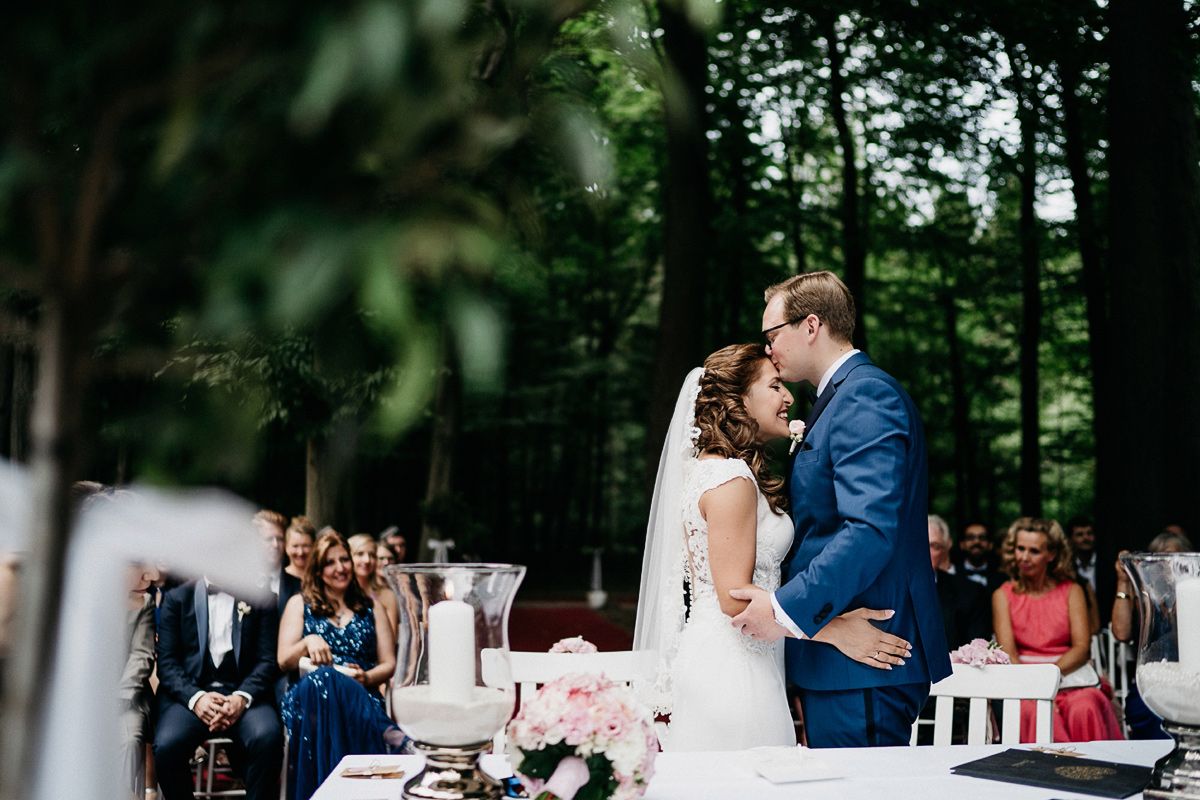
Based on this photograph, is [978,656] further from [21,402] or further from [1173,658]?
[21,402]

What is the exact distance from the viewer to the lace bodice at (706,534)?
3.58m

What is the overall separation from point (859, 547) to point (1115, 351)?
7.34 m

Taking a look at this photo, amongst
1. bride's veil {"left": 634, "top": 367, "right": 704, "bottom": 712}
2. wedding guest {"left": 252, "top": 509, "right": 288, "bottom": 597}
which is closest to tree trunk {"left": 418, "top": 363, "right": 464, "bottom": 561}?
wedding guest {"left": 252, "top": 509, "right": 288, "bottom": 597}

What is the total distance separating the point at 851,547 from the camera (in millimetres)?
3170

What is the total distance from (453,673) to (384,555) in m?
6.10

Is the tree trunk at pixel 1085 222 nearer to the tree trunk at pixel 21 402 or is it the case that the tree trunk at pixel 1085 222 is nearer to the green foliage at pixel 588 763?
the tree trunk at pixel 21 402

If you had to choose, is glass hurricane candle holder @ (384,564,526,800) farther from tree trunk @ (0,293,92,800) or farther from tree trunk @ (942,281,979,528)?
tree trunk @ (942,281,979,528)

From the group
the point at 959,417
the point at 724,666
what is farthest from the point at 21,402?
the point at 959,417

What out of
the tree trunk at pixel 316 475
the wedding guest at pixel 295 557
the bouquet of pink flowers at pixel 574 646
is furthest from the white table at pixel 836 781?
Result: the tree trunk at pixel 316 475

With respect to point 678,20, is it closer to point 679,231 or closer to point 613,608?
point 679,231

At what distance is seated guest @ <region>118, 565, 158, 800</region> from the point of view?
5.64m

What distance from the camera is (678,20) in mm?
9211

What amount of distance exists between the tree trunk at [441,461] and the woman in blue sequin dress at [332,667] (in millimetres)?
7175

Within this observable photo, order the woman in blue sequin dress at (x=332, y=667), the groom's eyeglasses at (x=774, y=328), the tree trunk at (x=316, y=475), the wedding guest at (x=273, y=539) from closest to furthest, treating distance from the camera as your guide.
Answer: the groom's eyeglasses at (x=774, y=328), the woman in blue sequin dress at (x=332, y=667), the wedding guest at (x=273, y=539), the tree trunk at (x=316, y=475)
